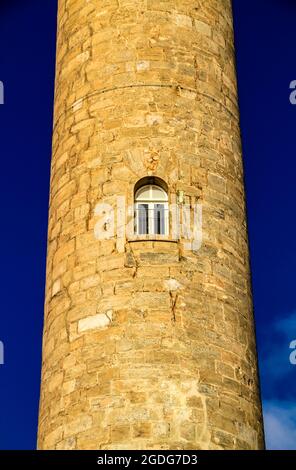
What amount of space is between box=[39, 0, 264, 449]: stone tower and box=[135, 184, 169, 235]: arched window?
1 cm

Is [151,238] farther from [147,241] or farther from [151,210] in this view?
[151,210]

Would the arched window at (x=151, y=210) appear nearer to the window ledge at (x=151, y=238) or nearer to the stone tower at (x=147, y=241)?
the stone tower at (x=147, y=241)

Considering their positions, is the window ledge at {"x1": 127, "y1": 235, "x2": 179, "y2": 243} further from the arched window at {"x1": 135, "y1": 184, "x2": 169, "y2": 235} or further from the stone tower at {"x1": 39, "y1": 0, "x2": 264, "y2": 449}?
the arched window at {"x1": 135, "y1": 184, "x2": 169, "y2": 235}

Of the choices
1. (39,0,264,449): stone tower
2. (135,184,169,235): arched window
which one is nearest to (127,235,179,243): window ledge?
(39,0,264,449): stone tower

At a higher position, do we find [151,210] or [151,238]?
[151,210]

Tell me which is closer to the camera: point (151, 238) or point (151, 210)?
point (151, 238)

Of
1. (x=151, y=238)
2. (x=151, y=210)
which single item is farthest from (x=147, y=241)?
(x=151, y=210)

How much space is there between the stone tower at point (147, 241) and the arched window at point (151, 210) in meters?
0.01

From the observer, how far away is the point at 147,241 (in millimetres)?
12156

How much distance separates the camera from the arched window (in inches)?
487

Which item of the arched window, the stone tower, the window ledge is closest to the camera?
the stone tower

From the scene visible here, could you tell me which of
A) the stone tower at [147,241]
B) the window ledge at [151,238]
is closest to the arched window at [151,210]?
the stone tower at [147,241]

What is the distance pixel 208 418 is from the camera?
11312 mm

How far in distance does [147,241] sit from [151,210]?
49 cm
